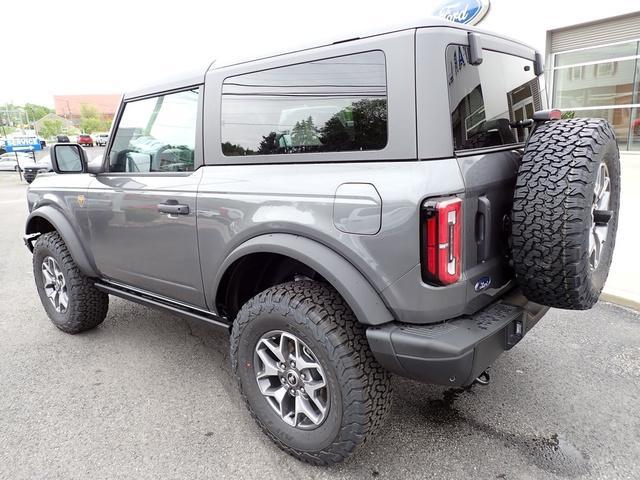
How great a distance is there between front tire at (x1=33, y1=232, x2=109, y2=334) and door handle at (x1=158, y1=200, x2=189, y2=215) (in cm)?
136

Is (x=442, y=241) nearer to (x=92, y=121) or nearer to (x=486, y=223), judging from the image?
(x=486, y=223)

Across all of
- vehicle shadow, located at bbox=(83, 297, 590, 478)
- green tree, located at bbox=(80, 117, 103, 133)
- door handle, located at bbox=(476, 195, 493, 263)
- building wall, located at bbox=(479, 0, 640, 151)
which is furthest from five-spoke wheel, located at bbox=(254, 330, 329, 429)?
green tree, located at bbox=(80, 117, 103, 133)

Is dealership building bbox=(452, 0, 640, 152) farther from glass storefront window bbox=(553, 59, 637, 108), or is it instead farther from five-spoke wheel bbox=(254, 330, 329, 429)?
five-spoke wheel bbox=(254, 330, 329, 429)

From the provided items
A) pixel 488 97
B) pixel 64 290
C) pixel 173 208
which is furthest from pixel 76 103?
pixel 488 97

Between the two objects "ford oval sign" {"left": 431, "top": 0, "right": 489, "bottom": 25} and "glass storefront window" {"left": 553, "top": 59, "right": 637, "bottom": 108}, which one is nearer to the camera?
"glass storefront window" {"left": 553, "top": 59, "right": 637, "bottom": 108}

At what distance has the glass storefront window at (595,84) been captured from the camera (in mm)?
11422

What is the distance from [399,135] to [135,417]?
2164mm

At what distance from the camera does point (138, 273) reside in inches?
123

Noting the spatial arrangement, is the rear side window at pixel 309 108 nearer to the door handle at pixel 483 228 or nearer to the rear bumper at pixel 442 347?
the door handle at pixel 483 228

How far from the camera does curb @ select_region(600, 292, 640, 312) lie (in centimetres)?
409

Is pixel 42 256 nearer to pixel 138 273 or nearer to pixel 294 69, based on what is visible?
pixel 138 273

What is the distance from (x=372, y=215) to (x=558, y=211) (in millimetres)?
733

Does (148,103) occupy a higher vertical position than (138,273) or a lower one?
higher

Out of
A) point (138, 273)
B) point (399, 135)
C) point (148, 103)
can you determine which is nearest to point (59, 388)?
point (138, 273)
